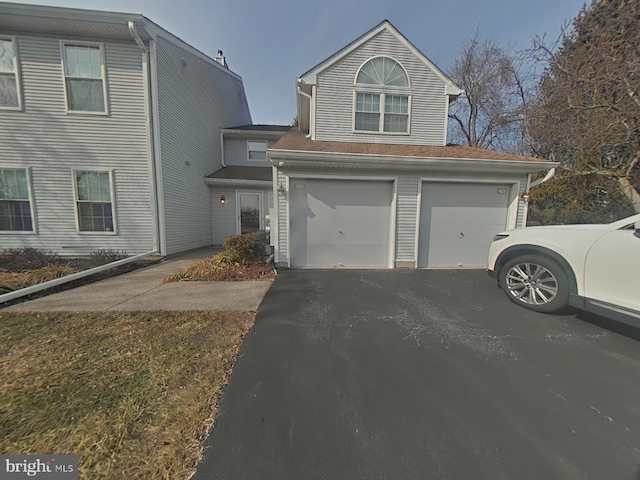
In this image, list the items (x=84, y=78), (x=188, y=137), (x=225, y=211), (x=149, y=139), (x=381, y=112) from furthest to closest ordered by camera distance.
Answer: (x=225, y=211) → (x=188, y=137) → (x=381, y=112) → (x=149, y=139) → (x=84, y=78)

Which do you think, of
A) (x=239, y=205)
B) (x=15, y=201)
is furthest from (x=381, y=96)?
(x=15, y=201)

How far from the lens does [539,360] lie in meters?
2.50

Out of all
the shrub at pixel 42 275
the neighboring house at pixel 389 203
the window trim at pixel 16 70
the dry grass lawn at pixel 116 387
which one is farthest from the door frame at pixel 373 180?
the window trim at pixel 16 70

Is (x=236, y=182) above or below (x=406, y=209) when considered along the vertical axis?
above

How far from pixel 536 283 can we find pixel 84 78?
38.0ft

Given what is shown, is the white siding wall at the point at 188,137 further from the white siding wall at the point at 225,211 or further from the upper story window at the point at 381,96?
the upper story window at the point at 381,96

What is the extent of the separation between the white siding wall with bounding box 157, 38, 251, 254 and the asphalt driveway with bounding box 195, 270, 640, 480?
Result: 6373 millimetres

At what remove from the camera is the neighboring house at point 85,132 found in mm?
6445

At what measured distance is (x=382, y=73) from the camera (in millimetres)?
7266

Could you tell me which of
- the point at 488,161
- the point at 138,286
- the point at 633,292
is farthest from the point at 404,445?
the point at 488,161

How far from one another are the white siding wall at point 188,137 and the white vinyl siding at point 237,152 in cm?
49

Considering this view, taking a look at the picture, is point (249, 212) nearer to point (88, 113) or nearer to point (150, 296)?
point (88, 113)

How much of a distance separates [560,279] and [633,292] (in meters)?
0.68

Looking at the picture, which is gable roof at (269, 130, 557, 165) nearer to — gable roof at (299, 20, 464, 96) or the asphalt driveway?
gable roof at (299, 20, 464, 96)
